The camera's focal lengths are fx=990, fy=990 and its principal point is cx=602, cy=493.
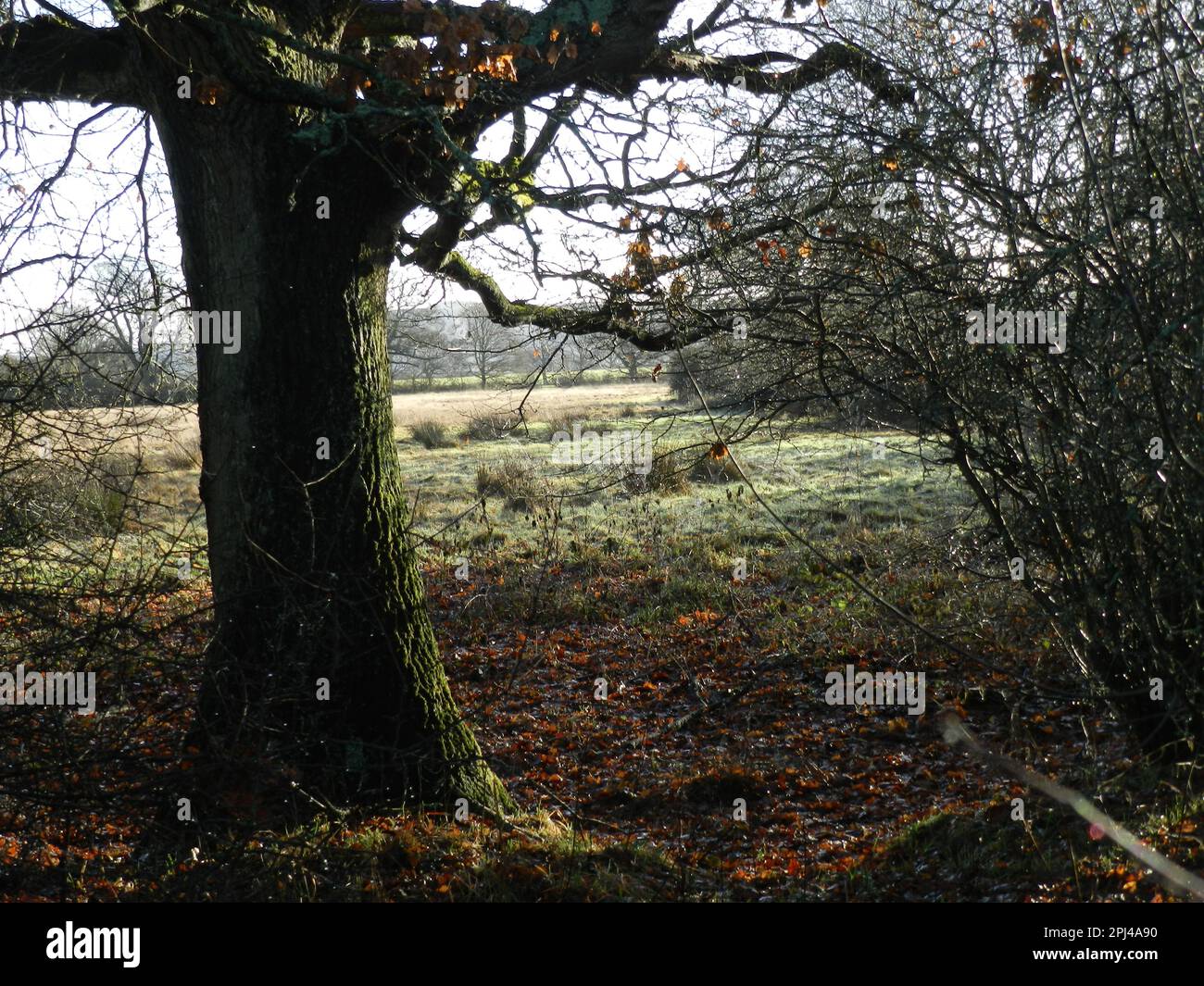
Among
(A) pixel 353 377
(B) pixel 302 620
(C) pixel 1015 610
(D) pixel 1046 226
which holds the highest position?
(D) pixel 1046 226

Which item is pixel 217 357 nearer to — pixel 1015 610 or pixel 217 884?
pixel 217 884

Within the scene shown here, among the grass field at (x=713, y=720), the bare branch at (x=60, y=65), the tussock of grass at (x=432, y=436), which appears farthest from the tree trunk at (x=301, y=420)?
the tussock of grass at (x=432, y=436)

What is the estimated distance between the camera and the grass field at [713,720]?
4.72 meters

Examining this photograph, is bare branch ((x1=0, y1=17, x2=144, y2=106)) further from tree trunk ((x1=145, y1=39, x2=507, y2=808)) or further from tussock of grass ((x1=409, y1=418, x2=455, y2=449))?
tussock of grass ((x1=409, y1=418, x2=455, y2=449))

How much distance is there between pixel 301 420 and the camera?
5484 millimetres

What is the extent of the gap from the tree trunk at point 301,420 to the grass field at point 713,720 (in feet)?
1.28

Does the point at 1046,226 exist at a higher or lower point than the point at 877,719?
higher

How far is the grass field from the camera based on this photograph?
4723 mm

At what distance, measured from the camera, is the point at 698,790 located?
668 centimetres

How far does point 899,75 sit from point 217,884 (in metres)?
5.29

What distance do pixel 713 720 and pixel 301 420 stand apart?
434cm

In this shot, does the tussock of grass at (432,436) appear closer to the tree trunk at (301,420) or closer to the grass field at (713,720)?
the grass field at (713,720)

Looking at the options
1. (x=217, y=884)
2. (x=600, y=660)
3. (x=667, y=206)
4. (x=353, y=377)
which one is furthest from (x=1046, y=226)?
(x=600, y=660)

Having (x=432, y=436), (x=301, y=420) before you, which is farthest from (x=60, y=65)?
(x=432, y=436)
